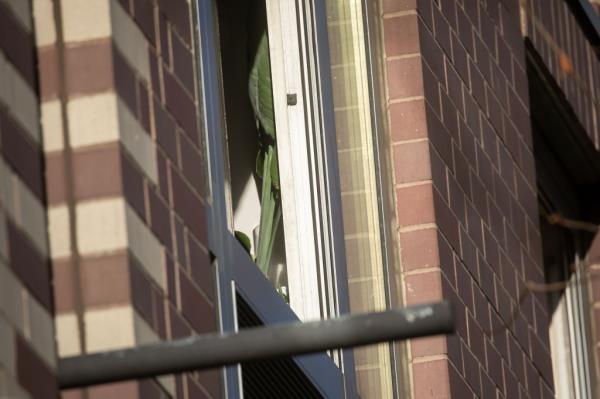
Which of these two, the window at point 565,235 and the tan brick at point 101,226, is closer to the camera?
the tan brick at point 101,226

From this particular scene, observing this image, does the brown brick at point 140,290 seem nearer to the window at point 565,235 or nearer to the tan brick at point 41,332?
the tan brick at point 41,332

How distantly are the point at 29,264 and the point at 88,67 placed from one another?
1.94 ft

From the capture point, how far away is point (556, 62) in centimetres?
844

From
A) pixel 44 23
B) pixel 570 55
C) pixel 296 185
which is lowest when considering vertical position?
pixel 296 185

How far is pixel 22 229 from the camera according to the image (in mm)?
3398

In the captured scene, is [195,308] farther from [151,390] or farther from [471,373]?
[471,373]

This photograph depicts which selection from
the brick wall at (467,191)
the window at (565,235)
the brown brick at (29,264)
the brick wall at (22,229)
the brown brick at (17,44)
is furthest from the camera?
the window at (565,235)

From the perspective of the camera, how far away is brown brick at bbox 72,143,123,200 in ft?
12.4

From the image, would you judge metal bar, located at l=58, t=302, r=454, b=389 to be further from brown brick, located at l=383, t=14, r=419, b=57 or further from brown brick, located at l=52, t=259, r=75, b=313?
brown brick, located at l=383, t=14, r=419, b=57

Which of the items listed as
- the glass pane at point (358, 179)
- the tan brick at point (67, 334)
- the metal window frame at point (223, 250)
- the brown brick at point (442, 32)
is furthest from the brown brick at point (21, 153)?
the brown brick at point (442, 32)

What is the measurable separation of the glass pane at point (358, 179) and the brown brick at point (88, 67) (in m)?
1.97

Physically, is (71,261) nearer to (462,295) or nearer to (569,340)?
(462,295)

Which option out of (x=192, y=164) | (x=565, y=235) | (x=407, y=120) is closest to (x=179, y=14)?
(x=192, y=164)

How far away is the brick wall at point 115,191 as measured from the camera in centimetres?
371
